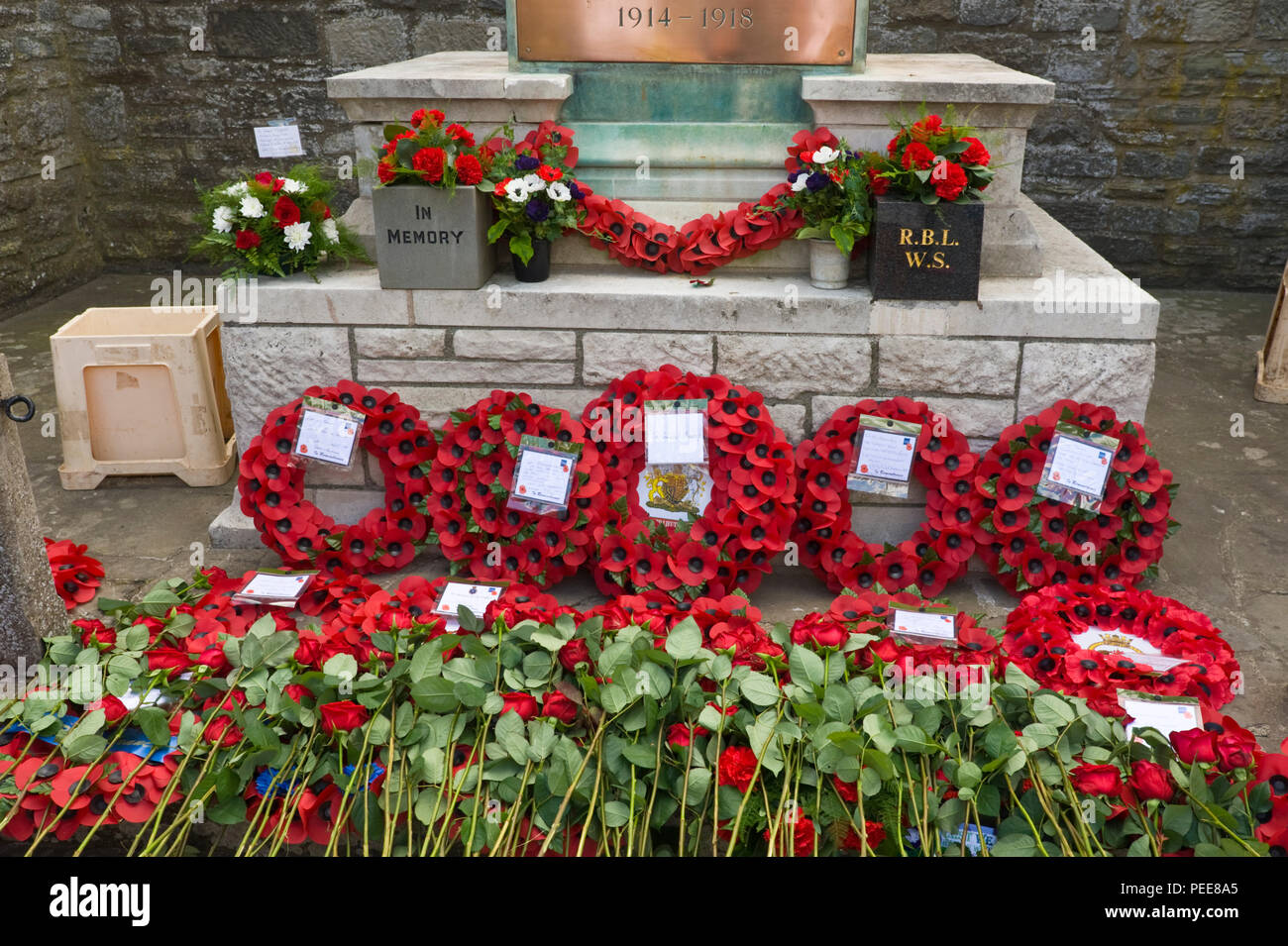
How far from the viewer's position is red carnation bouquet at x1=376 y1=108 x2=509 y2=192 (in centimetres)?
295

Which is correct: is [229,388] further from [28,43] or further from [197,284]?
[28,43]

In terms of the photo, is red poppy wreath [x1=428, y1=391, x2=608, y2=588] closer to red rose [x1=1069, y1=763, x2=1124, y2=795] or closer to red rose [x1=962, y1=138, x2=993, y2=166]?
red rose [x1=962, y1=138, x2=993, y2=166]

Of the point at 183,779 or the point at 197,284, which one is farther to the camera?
the point at 197,284

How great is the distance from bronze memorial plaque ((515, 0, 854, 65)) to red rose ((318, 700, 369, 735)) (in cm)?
216

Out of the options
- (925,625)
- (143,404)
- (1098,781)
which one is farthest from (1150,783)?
(143,404)

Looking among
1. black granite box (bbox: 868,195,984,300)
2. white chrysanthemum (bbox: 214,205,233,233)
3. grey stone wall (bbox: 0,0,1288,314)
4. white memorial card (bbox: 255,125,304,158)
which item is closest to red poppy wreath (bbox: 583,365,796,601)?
black granite box (bbox: 868,195,984,300)

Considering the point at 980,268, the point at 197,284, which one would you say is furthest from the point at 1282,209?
the point at 197,284

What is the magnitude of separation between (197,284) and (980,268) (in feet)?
13.7

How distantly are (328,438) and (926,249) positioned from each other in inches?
65.6

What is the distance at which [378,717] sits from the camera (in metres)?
1.90

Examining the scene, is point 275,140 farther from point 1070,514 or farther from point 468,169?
point 1070,514

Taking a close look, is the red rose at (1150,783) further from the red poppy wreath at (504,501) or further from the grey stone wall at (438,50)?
the grey stone wall at (438,50)

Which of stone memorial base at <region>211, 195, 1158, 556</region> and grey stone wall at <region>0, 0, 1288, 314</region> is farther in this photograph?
grey stone wall at <region>0, 0, 1288, 314</region>

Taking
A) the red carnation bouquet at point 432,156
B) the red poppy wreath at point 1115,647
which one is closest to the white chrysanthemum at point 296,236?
the red carnation bouquet at point 432,156
